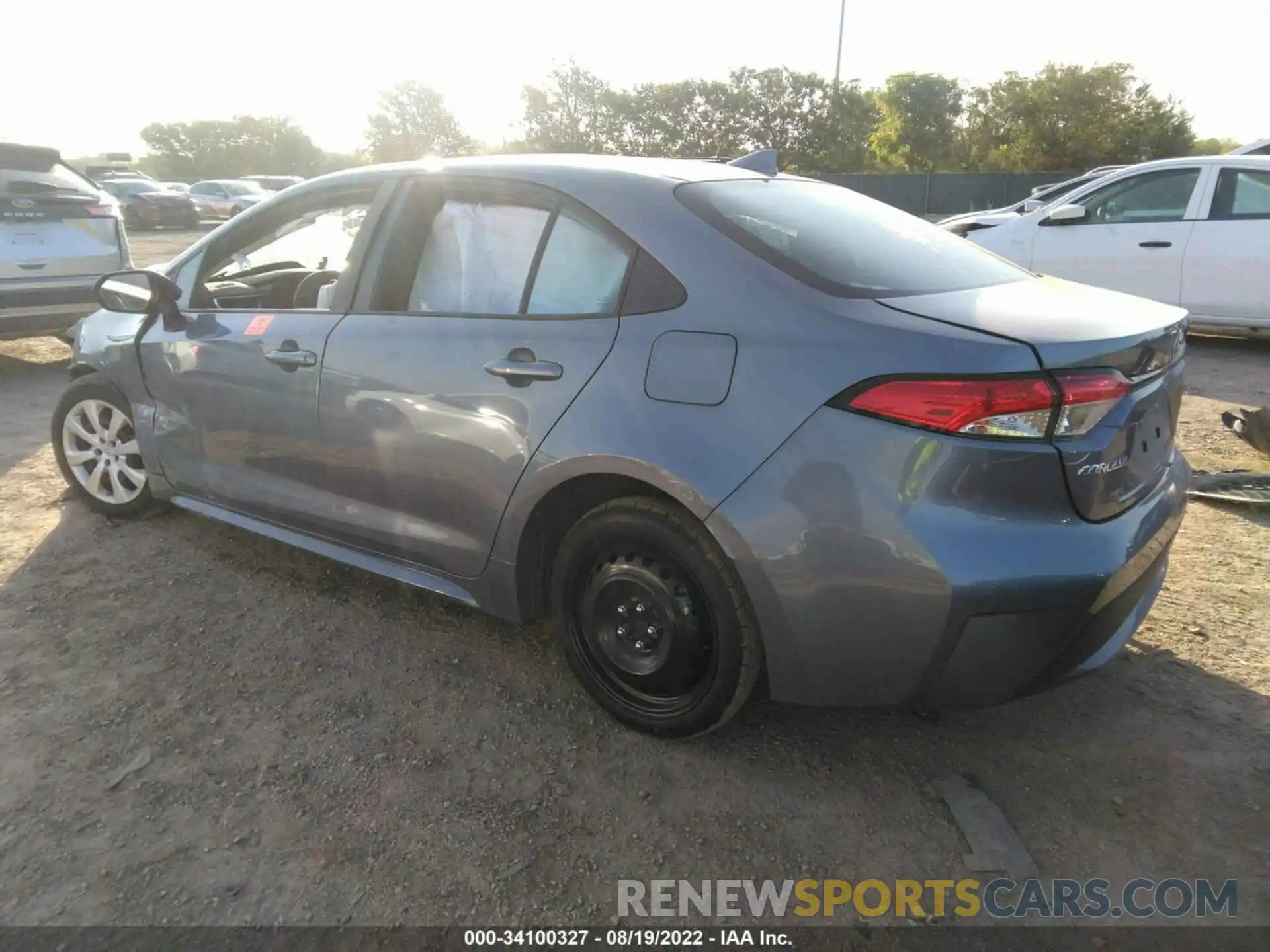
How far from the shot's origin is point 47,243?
249 inches

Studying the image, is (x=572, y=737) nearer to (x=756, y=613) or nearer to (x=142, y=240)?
(x=756, y=613)

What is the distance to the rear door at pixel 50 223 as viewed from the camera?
615 centimetres

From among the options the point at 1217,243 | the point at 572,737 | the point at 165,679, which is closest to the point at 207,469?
the point at 165,679

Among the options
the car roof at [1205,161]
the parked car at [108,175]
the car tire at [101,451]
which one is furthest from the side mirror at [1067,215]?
the parked car at [108,175]

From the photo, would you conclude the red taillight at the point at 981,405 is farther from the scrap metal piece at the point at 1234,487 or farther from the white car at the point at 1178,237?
the white car at the point at 1178,237

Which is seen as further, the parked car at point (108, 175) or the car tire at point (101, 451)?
the parked car at point (108, 175)

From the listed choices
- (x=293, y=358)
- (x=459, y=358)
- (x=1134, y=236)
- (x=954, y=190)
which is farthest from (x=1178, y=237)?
(x=954, y=190)

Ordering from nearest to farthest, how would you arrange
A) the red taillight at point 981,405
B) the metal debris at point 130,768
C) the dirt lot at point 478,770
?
1. the red taillight at point 981,405
2. the dirt lot at point 478,770
3. the metal debris at point 130,768

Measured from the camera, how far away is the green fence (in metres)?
28.8

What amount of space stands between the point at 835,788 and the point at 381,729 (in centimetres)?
129

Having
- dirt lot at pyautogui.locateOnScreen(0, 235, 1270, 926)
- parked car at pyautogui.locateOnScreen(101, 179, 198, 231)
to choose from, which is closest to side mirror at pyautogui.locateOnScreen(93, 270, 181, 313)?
dirt lot at pyautogui.locateOnScreen(0, 235, 1270, 926)

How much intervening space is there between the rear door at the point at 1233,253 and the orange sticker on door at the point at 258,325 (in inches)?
276

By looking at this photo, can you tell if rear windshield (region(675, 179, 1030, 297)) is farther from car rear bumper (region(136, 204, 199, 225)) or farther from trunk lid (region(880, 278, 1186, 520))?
car rear bumper (region(136, 204, 199, 225))

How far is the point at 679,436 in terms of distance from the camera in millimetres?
2123
